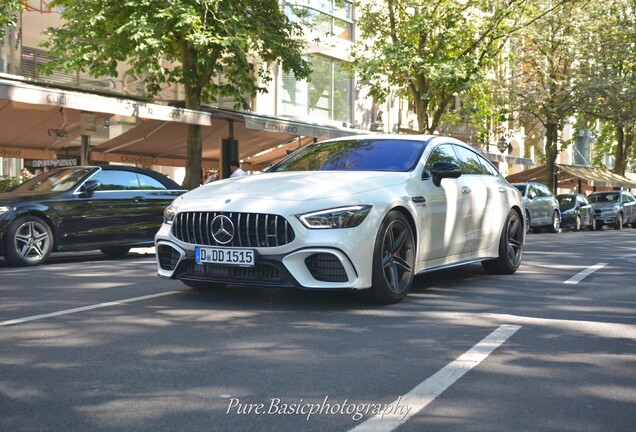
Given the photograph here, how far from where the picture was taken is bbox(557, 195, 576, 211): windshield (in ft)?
98.8

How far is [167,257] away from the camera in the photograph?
690cm

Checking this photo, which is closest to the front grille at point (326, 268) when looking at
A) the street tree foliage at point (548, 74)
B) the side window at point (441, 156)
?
the side window at point (441, 156)

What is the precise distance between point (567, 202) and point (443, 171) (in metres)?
24.5

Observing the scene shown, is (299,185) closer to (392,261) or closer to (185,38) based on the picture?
(392,261)

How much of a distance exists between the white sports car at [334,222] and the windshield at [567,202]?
910 inches

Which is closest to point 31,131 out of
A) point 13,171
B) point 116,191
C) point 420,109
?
point 13,171

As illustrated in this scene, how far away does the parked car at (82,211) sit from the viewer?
35.6 ft

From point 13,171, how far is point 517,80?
21.1m


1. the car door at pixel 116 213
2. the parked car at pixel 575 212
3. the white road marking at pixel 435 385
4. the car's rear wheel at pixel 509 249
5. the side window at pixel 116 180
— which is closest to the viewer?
the white road marking at pixel 435 385

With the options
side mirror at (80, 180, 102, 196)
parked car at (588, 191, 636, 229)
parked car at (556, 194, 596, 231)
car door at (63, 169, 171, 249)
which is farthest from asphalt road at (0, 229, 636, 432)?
parked car at (588, 191, 636, 229)

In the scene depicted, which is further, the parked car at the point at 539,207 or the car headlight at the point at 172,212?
the parked car at the point at 539,207

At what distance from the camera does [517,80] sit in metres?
34.8

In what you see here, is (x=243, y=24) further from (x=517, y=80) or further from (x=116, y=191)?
(x=517, y=80)

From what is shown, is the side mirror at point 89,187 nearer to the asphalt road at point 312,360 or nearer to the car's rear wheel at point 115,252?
the car's rear wheel at point 115,252
